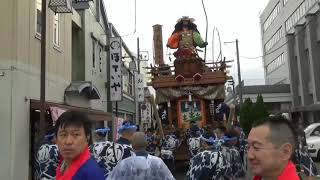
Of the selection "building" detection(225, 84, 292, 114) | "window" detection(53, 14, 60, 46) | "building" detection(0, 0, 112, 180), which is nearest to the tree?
"building" detection(0, 0, 112, 180)

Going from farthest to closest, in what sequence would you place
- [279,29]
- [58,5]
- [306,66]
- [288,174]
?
[279,29] < [306,66] < [58,5] < [288,174]

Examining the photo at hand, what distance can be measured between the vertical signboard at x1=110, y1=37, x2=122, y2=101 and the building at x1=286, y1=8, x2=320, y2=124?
16.6 metres

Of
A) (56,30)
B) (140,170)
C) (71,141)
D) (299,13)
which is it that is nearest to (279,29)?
(299,13)

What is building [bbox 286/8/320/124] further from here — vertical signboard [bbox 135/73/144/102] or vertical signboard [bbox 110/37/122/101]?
vertical signboard [bbox 110/37/122/101]

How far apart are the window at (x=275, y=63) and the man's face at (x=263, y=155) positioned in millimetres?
53393

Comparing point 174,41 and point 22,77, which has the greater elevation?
point 174,41

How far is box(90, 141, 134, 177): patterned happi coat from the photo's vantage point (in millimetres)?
6539

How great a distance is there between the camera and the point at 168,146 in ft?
46.1

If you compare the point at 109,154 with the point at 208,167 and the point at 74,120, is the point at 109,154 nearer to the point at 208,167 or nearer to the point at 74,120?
the point at 208,167

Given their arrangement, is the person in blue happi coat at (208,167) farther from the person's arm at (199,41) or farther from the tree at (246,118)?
the tree at (246,118)

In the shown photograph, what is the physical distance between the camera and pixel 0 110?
11352mm

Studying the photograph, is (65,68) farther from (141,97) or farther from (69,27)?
(141,97)

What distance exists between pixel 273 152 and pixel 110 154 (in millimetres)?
4285

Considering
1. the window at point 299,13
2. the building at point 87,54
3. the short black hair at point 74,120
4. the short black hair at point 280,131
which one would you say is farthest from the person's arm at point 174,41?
the window at point 299,13
